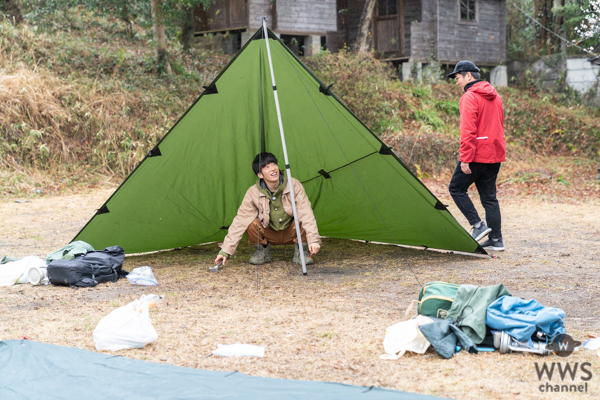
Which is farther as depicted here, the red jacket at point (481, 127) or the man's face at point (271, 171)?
the red jacket at point (481, 127)

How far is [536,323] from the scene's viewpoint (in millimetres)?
2846

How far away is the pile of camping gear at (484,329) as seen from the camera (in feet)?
9.33

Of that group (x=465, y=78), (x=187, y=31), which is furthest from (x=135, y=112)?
(x=465, y=78)

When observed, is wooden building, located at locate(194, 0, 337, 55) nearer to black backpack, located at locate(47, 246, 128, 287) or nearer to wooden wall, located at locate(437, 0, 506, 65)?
wooden wall, located at locate(437, 0, 506, 65)

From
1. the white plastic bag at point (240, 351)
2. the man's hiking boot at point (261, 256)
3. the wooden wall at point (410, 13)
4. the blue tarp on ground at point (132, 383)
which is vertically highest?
the wooden wall at point (410, 13)

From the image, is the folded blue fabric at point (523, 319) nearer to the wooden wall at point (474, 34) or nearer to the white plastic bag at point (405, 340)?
the white plastic bag at point (405, 340)

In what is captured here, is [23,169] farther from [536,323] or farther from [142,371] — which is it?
[536,323]

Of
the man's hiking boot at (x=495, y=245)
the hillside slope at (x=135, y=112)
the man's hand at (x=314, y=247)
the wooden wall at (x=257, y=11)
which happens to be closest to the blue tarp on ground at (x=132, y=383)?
the man's hand at (x=314, y=247)

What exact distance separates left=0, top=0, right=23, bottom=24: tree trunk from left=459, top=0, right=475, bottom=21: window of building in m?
13.6

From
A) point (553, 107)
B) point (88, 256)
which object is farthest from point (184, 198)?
point (553, 107)

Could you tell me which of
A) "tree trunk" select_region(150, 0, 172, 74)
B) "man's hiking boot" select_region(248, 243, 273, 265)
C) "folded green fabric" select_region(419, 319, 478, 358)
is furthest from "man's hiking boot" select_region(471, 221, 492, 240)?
"tree trunk" select_region(150, 0, 172, 74)

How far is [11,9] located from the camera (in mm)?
15047

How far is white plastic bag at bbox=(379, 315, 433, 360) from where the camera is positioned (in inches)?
113

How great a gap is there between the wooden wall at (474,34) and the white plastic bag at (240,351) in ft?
56.9
